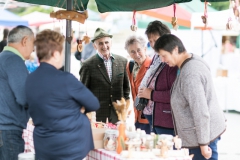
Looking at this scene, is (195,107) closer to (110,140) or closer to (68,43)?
(110,140)


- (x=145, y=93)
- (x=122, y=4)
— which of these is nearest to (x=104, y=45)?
(x=122, y=4)

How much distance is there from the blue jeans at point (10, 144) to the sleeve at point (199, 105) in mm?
1374

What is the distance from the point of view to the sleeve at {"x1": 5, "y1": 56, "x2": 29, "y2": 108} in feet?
10.9

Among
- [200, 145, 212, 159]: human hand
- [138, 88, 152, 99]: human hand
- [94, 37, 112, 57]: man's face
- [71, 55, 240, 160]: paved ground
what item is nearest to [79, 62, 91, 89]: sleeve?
[94, 37, 112, 57]: man's face

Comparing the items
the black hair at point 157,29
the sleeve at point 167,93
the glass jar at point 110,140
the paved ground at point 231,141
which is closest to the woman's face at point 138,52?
the black hair at point 157,29

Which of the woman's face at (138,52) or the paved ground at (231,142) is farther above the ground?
the woman's face at (138,52)

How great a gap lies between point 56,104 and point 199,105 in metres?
1.05

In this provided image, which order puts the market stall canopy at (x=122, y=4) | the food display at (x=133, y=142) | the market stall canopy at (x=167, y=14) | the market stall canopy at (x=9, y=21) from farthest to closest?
1. the market stall canopy at (x=167, y=14)
2. the market stall canopy at (x=9, y=21)
3. the market stall canopy at (x=122, y=4)
4. the food display at (x=133, y=142)

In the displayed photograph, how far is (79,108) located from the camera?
2936 mm

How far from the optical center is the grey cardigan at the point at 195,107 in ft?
10.6

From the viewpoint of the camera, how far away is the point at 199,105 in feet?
10.6

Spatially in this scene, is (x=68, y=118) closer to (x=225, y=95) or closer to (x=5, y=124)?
(x=5, y=124)

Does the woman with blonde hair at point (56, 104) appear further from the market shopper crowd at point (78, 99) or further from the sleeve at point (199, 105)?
the sleeve at point (199, 105)

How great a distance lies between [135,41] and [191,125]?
1.52 m
